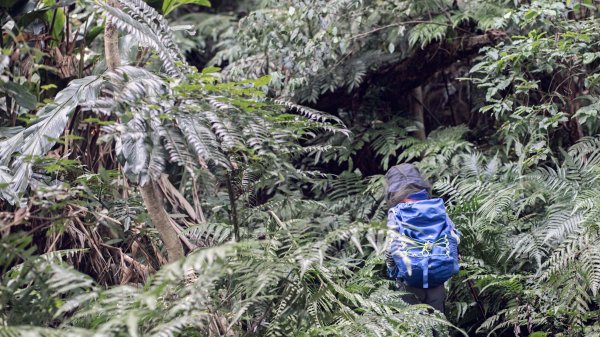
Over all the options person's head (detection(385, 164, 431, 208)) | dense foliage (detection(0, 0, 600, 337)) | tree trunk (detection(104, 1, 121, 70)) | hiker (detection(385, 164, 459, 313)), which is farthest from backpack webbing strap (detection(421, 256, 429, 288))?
tree trunk (detection(104, 1, 121, 70))

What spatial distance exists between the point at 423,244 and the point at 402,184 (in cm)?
44

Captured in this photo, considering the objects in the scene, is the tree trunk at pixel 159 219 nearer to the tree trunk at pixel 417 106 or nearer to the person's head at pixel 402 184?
the person's head at pixel 402 184

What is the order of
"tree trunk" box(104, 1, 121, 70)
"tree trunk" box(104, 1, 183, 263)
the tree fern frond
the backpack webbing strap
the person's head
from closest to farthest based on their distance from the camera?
the tree fern frond
"tree trunk" box(104, 1, 183, 263)
"tree trunk" box(104, 1, 121, 70)
the backpack webbing strap
the person's head

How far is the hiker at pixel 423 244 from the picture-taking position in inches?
152

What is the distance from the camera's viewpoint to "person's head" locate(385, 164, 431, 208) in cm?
404

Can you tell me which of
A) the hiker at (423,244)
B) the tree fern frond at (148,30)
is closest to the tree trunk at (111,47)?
the tree fern frond at (148,30)

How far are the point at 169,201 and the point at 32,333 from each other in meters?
2.68

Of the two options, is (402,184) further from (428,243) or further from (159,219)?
(159,219)

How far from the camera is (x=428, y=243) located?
3.81 m

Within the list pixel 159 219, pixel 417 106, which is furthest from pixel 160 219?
pixel 417 106

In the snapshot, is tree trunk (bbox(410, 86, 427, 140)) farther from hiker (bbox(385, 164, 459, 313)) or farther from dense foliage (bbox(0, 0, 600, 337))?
hiker (bbox(385, 164, 459, 313))

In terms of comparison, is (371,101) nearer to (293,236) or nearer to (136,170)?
(293,236)

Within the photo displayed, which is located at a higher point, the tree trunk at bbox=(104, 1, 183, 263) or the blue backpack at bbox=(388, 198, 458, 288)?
the tree trunk at bbox=(104, 1, 183, 263)

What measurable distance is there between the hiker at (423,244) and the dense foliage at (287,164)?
7.7 inches
